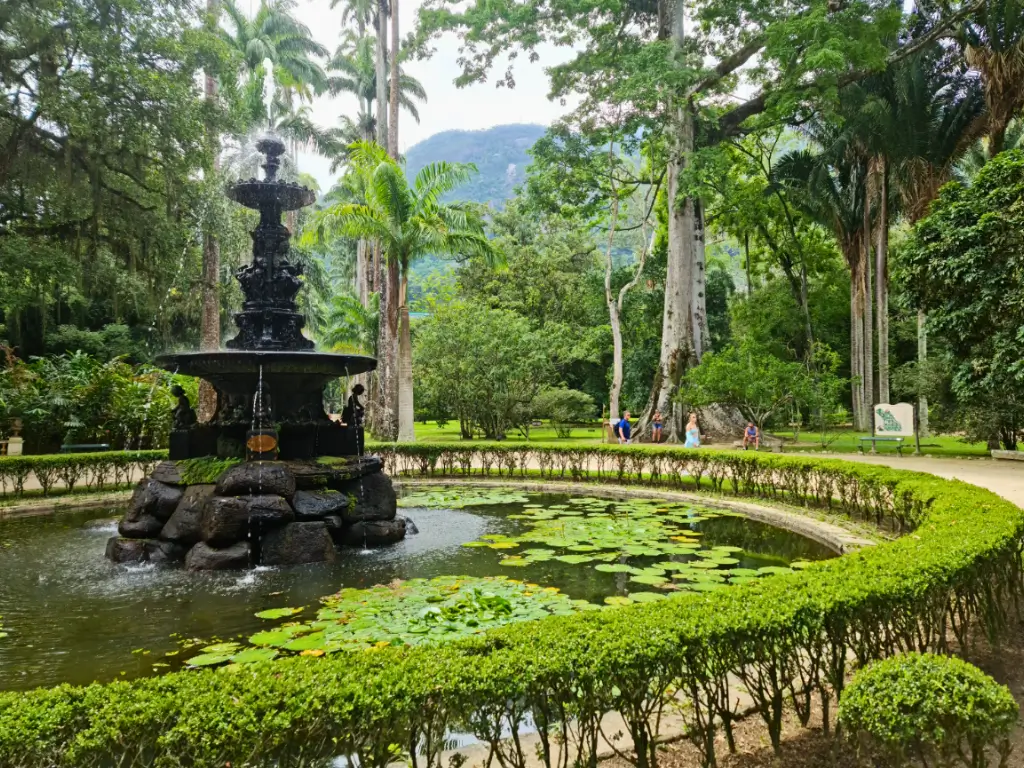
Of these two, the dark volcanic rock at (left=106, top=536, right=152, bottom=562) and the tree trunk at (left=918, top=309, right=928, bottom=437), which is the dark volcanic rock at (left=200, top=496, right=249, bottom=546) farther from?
the tree trunk at (left=918, top=309, right=928, bottom=437)

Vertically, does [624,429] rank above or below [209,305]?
below

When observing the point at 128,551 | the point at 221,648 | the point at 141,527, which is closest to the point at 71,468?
the point at 141,527

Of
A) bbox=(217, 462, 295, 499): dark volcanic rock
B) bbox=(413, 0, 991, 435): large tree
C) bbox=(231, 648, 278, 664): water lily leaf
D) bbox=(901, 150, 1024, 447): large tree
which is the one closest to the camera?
bbox=(231, 648, 278, 664): water lily leaf

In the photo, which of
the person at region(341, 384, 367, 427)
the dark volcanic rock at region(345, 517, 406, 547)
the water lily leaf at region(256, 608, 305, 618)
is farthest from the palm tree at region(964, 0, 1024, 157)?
the water lily leaf at region(256, 608, 305, 618)

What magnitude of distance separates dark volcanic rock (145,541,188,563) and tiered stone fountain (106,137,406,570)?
1 cm

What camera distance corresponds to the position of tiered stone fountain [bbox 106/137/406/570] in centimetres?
734

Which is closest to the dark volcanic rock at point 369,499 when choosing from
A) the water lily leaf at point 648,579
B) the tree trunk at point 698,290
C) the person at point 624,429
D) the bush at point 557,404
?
the water lily leaf at point 648,579

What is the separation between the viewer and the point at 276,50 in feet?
106

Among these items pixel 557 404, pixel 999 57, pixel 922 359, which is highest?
pixel 999 57

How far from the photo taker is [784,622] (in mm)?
3125

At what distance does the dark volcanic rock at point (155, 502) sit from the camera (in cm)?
782

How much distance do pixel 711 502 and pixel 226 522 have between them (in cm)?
771

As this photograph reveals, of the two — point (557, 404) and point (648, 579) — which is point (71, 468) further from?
point (557, 404)

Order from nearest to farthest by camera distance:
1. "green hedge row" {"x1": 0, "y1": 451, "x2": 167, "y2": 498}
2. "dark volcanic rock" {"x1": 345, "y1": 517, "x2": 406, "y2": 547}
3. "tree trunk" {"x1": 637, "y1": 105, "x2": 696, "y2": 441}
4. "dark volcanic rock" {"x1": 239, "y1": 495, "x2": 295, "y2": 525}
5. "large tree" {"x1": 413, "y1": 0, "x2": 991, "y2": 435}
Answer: "dark volcanic rock" {"x1": 239, "y1": 495, "x2": 295, "y2": 525}, "dark volcanic rock" {"x1": 345, "y1": 517, "x2": 406, "y2": 547}, "green hedge row" {"x1": 0, "y1": 451, "x2": 167, "y2": 498}, "large tree" {"x1": 413, "y1": 0, "x2": 991, "y2": 435}, "tree trunk" {"x1": 637, "y1": 105, "x2": 696, "y2": 441}
